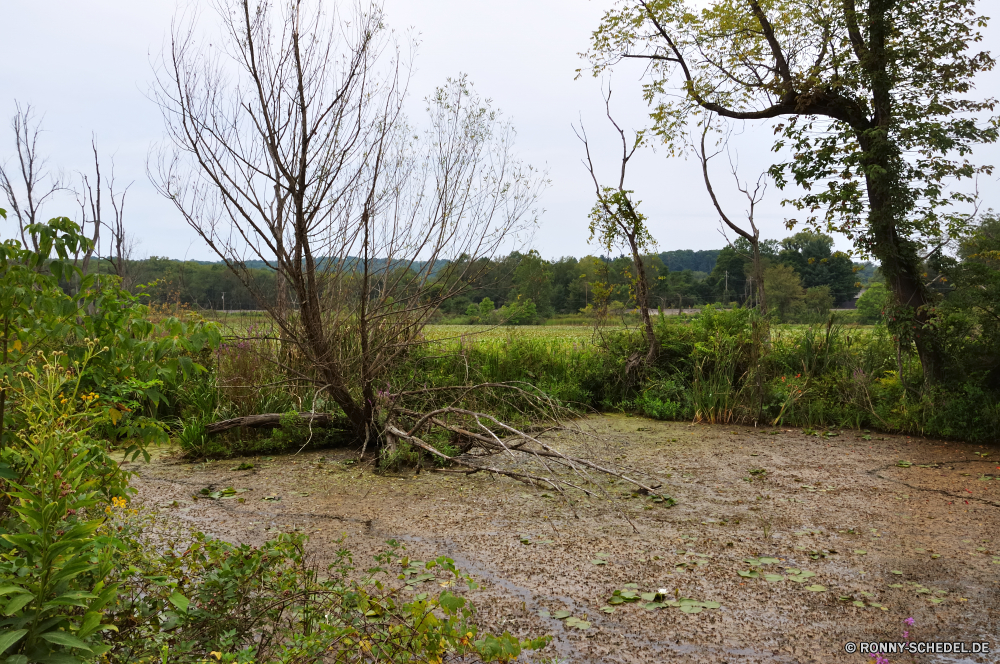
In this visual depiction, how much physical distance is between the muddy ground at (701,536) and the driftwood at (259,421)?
35cm

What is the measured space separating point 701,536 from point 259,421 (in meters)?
4.21

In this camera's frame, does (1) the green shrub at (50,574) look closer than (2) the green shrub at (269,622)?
Yes

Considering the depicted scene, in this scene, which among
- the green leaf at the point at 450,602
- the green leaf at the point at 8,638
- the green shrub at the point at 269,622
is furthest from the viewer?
the green leaf at the point at 450,602

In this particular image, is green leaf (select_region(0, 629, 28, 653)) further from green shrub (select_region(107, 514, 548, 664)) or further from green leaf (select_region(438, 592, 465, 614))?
green leaf (select_region(438, 592, 465, 614))

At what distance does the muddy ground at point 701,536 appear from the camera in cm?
275

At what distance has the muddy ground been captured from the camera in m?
2.75

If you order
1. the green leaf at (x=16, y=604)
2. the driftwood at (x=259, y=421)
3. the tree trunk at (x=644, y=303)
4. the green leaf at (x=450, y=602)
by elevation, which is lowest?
the driftwood at (x=259, y=421)

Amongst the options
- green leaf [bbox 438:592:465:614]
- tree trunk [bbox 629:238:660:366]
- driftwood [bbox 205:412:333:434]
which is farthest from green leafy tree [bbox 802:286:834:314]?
green leaf [bbox 438:592:465:614]

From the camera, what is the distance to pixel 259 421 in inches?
243

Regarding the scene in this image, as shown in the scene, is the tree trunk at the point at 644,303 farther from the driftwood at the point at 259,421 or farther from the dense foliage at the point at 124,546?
the dense foliage at the point at 124,546

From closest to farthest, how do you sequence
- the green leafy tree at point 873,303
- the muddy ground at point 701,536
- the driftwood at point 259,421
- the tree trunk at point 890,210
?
the muddy ground at point 701,536 < the driftwood at point 259,421 < the tree trunk at point 890,210 < the green leafy tree at point 873,303

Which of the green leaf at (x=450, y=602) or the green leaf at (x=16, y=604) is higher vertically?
the green leaf at (x=16, y=604)

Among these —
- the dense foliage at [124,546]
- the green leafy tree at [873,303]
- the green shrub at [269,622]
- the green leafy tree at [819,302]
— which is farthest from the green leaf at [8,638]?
the green leafy tree at [819,302]

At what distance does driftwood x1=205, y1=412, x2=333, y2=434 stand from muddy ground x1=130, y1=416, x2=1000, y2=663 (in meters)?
0.35
